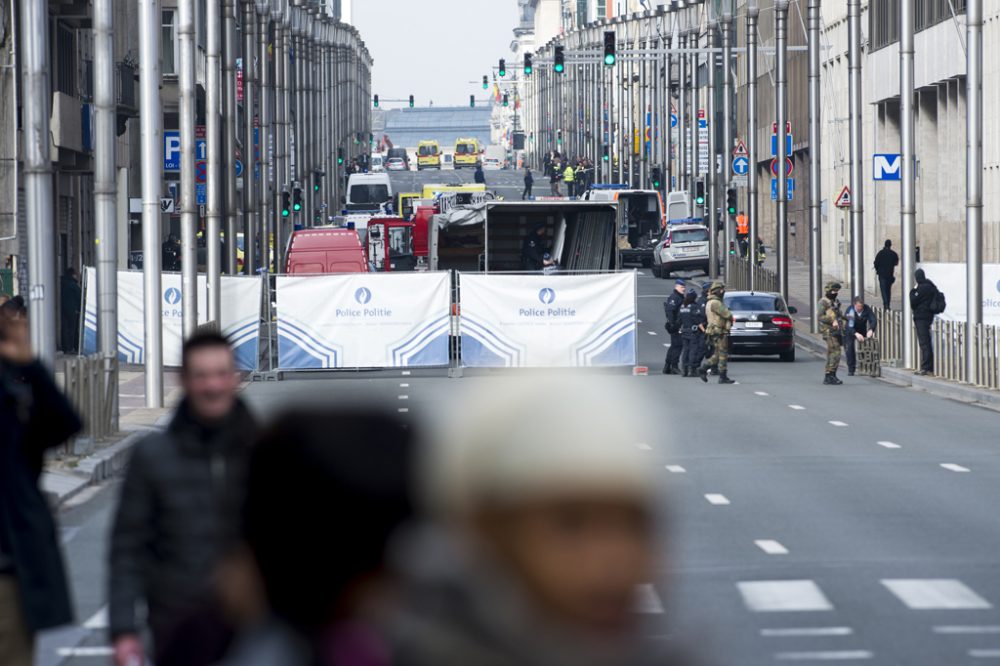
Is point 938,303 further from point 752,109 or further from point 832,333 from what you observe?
point 752,109

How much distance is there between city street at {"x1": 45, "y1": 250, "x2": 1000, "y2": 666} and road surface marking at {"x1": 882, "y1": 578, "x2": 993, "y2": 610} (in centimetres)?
2

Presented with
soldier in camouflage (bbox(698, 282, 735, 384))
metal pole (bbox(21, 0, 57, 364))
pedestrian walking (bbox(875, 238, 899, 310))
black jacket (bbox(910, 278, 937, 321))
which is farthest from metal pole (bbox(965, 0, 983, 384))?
pedestrian walking (bbox(875, 238, 899, 310))

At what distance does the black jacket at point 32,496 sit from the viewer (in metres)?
6.62

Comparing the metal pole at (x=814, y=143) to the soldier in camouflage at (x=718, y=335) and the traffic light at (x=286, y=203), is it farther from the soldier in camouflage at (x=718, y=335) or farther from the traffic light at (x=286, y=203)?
the traffic light at (x=286, y=203)

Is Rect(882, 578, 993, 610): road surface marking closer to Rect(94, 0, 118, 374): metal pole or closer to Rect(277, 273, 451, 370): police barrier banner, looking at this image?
Rect(94, 0, 118, 374): metal pole

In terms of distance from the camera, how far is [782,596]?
11961 mm

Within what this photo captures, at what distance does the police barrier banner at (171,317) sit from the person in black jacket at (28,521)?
27.4 m

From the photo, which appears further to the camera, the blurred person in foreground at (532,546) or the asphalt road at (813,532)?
the asphalt road at (813,532)

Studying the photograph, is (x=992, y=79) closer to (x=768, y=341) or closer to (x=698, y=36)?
(x=768, y=341)

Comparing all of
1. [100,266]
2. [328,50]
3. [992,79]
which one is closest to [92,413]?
[100,266]

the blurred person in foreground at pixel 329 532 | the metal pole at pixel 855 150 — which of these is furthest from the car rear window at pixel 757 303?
the blurred person in foreground at pixel 329 532

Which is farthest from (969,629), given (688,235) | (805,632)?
(688,235)

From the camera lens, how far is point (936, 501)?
1684 cm

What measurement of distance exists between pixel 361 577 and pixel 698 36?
76.8 metres
